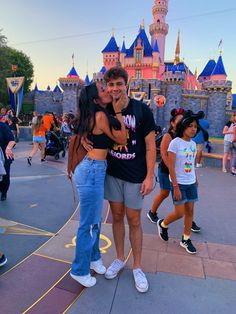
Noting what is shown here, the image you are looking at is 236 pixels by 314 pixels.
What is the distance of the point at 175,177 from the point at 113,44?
36.4m

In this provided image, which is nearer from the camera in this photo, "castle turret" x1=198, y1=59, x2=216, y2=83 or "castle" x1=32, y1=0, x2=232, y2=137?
"castle" x1=32, y1=0, x2=232, y2=137

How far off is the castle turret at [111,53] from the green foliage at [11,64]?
36.6 feet

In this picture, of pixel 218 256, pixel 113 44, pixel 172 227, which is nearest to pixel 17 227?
pixel 172 227

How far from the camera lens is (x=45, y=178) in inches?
226

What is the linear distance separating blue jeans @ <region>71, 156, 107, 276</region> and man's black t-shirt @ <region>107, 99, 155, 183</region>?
13cm

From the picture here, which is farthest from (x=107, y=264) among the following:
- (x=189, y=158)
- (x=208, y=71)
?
(x=208, y=71)

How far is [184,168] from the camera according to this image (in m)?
2.68

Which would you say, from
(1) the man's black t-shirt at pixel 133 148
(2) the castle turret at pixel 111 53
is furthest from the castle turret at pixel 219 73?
(1) the man's black t-shirt at pixel 133 148

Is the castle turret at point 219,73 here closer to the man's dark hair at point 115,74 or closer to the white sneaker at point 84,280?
the man's dark hair at point 115,74

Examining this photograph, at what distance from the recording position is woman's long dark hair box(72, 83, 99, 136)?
1.86 metres

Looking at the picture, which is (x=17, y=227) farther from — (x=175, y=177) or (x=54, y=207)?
(x=175, y=177)

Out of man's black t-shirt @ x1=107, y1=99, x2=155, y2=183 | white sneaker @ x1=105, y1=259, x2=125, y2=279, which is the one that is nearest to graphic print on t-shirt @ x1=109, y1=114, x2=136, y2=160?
man's black t-shirt @ x1=107, y1=99, x2=155, y2=183

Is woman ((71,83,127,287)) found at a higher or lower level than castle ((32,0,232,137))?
lower

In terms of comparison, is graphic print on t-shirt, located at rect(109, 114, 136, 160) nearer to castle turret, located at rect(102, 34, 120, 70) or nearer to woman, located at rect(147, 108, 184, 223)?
woman, located at rect(147, 108, 184, 223)
